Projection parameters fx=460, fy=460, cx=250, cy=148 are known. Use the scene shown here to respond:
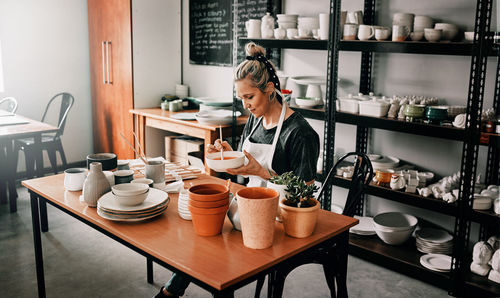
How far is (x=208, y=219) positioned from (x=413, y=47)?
6.04ft

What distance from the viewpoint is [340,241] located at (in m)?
1.83

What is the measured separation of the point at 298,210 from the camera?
1.59 m

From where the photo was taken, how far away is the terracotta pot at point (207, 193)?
5.17 ft

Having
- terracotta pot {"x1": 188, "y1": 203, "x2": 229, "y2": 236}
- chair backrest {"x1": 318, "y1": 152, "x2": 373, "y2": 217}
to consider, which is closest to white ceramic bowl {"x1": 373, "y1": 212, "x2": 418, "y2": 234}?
chair backrest {"x1": 318, "y1": 152, "x2": 373, "y2": 217}

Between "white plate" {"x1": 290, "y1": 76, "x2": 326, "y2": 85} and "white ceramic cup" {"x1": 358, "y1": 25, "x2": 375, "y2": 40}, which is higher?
"white ceramic cup" {"x1": 358, "y1": 25, "x2": 375, "y2": 40}

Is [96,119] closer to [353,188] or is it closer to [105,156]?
[105,156]

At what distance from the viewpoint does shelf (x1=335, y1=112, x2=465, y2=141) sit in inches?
105

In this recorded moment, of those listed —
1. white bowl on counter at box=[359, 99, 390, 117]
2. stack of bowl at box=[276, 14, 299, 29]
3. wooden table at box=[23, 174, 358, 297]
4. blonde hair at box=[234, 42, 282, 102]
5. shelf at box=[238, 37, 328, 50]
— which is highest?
stack of bowl at box=[276, 14, 299, 29]

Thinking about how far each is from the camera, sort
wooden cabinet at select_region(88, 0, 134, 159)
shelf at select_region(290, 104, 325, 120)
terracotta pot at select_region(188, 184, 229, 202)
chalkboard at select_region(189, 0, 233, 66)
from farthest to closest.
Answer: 1. wooden cabinet at select_region(88, 0, 134, 159)
2. chalkboard at select_region(189, 0, 233, 66)
3. shelf at select_region(290, 104, 325, 120)
4. terracotta pot at select_region(188, 184, 229, 202)

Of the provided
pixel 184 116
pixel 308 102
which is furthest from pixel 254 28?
pixel 184 116

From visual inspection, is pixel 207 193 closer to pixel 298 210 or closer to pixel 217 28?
pixel 298 210

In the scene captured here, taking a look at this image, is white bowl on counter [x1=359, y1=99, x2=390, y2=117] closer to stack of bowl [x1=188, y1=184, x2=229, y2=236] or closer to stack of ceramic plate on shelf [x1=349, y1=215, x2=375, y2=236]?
stack of ceramic plate on shelf [x1=349, y1=215, x2=375, y2=236]

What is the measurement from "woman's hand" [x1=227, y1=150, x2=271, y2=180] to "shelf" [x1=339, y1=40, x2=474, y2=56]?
127 centimetres

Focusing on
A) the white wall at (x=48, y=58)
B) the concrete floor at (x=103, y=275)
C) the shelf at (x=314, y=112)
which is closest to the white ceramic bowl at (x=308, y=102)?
the shelf at (x=314, y=112)
